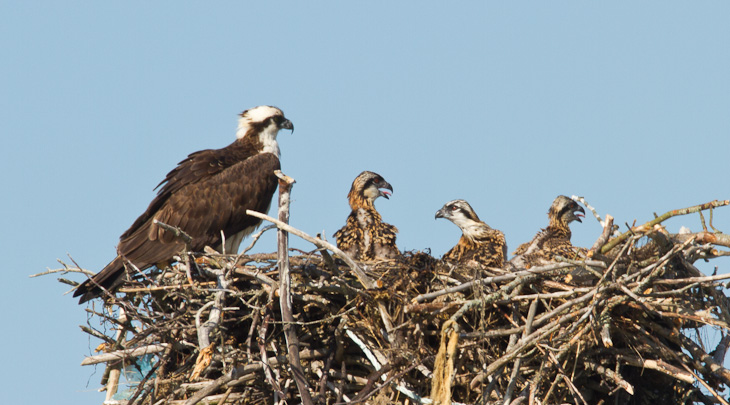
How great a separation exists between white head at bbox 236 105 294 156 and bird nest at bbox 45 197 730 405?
2.87 metres

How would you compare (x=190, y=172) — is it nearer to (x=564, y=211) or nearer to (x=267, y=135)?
(x=267, y=135)

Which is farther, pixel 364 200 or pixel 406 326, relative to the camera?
pixel 364 200

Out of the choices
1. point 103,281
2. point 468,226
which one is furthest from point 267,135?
point 103,281

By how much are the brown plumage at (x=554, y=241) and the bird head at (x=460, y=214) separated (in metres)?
0.60

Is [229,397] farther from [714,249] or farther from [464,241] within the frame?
[714,249]

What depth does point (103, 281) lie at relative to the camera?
819cm

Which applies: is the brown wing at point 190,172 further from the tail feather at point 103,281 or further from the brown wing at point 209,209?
the tail feather at point 103,281

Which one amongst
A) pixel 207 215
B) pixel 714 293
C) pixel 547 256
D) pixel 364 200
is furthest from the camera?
pixel 364 200

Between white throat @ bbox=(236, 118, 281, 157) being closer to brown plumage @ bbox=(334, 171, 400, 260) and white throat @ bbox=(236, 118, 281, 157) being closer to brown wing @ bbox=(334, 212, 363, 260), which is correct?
brown plumage @ bbox=(334, 171, 400, 260)

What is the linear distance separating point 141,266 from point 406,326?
9.68 feet

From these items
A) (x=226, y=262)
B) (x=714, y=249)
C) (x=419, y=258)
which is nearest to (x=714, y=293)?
(x=714, y=249)

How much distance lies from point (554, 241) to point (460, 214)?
114 cm

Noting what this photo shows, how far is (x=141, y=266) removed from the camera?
28.6 feet

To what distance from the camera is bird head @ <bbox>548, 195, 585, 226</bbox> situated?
33.0ft
